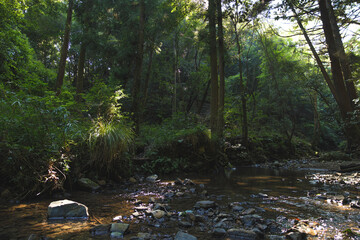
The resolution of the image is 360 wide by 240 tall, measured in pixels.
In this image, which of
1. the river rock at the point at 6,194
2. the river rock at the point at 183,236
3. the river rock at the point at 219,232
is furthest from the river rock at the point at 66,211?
the river rock at the point at 219,232

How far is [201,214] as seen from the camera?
10.9 ft

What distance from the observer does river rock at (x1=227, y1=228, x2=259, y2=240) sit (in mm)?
2456

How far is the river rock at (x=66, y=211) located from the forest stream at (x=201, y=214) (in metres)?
0.11

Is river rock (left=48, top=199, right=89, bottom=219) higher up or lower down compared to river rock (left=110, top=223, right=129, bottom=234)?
higher up

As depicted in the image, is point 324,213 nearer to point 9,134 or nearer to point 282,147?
point 9,134

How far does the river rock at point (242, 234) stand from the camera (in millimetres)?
2456

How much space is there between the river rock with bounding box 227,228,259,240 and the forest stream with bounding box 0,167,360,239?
0.09 metres

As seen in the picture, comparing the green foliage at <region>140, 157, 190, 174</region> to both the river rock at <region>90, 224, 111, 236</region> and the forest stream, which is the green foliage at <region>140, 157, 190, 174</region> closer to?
the forest stream

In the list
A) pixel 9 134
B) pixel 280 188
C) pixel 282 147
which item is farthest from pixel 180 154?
pixel 282 147

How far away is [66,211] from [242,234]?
253 cm

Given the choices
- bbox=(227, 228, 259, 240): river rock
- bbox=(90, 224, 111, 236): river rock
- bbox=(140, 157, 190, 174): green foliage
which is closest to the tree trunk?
bbox=(140, 157, 190, 174): green foliage

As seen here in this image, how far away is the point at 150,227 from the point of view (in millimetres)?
2832

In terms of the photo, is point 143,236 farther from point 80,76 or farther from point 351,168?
point 80,76

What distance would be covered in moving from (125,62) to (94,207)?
48.9ft
